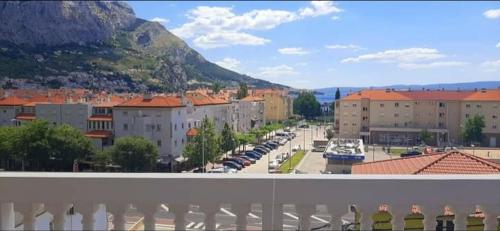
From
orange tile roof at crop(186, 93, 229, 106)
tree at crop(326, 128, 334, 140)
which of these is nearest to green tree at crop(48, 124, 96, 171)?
tree at crop(326, 128, 334, 140)

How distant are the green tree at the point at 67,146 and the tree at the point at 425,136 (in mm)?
4927

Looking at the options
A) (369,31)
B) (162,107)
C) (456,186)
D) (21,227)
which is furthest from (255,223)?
(162,107)

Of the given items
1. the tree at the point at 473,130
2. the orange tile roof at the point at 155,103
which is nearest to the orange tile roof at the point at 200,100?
the orange tile roof at the point at 155,103

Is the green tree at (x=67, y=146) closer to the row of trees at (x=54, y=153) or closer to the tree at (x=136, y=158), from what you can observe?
the row of trees at (x=54, y=153)

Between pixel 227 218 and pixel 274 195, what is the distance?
24 centimetres

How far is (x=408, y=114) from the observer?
688cm

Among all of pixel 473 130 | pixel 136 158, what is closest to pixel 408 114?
pixel 473 130

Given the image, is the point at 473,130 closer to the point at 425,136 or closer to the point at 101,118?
the point at 425,136

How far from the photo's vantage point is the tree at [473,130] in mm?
4617

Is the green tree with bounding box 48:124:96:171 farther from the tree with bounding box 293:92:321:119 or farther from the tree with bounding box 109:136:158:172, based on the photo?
the tree with bounding box 293:92:321:119

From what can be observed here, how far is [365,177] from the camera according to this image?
1.74 meters

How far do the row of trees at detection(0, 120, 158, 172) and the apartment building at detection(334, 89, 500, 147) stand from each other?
309 cm

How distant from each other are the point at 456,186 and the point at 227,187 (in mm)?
929

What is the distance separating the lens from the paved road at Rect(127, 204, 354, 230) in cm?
175
